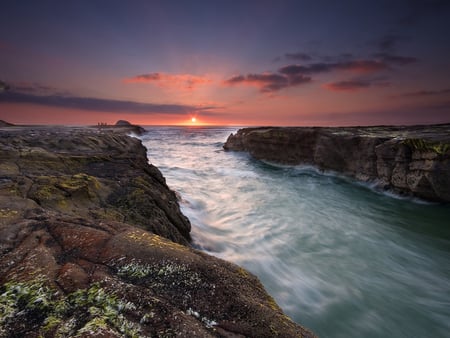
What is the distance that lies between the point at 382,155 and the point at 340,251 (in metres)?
8.11

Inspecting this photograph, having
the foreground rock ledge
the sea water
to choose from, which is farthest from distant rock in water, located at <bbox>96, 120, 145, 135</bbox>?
the foreground rock ledge

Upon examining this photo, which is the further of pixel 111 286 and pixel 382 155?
pixel 382 155

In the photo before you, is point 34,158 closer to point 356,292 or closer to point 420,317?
point 356,292

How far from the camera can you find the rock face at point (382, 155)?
9.99 m

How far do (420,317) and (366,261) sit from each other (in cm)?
187

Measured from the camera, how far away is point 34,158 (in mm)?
5289

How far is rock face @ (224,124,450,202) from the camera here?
9.99 meters

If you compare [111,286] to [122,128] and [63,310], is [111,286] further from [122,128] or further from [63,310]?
[122,128]

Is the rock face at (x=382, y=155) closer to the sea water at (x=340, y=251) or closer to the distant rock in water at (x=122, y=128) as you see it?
the sea water at (x=340, y=251)

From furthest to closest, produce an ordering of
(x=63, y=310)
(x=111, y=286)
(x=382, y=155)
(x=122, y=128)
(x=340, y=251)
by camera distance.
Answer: (x=122, y=128) → (x=382, y=155) → (x=340, y=251) → (x=111, y=286) → (x=63, y=310)

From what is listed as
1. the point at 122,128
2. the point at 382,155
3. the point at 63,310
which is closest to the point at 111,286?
the point at 63,310

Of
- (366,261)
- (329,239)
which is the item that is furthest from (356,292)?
(329,239)

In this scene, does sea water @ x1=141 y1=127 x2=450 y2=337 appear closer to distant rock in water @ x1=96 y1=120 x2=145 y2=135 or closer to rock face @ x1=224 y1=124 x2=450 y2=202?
rock face @ x1=224 y1=124 x2=450 y2=202

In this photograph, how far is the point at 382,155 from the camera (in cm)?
1255
